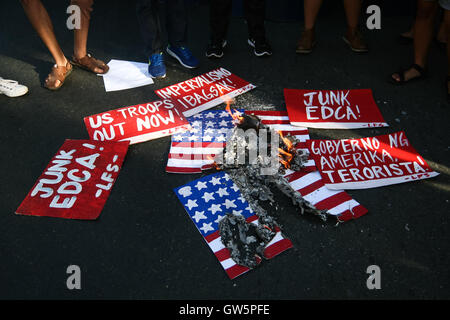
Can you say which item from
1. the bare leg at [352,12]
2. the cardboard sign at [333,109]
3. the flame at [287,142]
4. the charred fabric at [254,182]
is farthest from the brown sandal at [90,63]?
the bare leg at [352,12]

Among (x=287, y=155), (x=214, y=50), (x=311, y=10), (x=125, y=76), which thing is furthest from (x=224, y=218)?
(x=311, y=10)

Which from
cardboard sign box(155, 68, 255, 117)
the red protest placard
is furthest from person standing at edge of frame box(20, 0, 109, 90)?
the red protest placard

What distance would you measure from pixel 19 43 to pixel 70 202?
2.52 meters

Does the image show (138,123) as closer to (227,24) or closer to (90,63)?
(90,63)

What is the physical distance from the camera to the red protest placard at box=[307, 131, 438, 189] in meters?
2.15

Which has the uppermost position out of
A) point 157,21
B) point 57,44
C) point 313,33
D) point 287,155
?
point 157,21

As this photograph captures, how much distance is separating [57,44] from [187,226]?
Result: 2.15 meters

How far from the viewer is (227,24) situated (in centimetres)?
326

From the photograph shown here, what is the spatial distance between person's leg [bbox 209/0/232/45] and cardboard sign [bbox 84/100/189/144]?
38.9 inches

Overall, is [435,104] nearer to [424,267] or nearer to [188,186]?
[424,267]

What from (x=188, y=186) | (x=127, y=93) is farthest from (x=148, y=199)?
(x=127, y=93)

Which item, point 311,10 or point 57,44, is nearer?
point 57,44

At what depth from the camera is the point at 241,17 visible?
4.04 m

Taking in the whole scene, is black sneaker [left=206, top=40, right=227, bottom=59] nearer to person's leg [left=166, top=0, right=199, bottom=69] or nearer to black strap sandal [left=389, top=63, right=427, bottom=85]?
person's leg [left=166, top=0, right=199, bottom=69]
